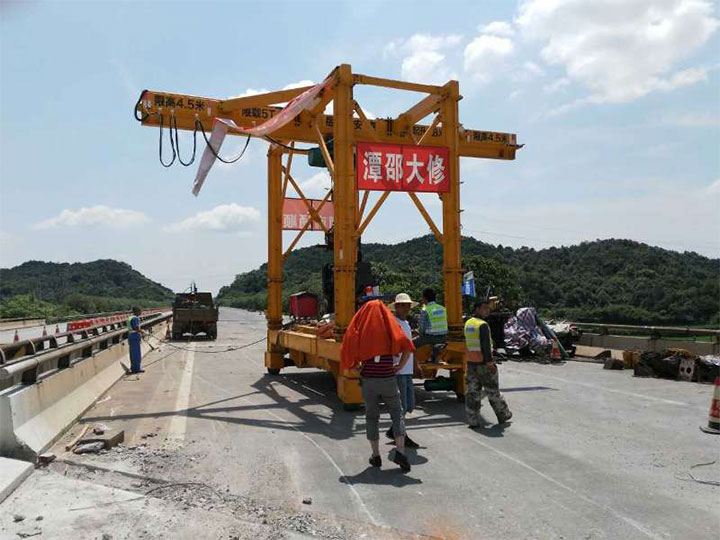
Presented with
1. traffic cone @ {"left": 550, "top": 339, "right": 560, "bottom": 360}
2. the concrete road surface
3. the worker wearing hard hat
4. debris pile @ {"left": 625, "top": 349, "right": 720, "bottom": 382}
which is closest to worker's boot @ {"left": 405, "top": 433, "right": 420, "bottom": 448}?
the worker wearing hard hat

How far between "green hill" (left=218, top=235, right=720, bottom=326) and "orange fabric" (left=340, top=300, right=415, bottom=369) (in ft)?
91.4

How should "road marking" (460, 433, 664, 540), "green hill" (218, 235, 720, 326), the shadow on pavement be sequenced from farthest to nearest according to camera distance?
1. "green hill" (218, 235, 720, 326)
2. the shadow on pavement
3. "road marking" (460, 433, 664, 540)

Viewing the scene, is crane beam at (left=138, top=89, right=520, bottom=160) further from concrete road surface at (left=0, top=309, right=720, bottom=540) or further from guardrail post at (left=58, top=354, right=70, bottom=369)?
concrete road surface at (left=0, top=309, right=720, bottom=540)

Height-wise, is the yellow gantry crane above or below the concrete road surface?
above

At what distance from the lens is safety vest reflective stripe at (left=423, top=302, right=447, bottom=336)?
9.49 metres

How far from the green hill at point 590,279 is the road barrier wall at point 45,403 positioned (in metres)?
25.4

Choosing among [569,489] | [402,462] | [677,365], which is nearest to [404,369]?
[402,462]

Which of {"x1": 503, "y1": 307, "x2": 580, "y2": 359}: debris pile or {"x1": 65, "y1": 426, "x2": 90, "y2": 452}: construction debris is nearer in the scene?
{"x1": 65, "y1": 426, "x2": 90, "y2": 452}: construction debris

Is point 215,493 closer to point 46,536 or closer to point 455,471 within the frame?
point 46,536

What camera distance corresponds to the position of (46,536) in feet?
13.1

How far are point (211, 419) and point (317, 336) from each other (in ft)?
8.91

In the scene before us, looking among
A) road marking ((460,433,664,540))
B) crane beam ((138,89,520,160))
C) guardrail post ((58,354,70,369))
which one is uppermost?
crane beam ((138,89,520,160))

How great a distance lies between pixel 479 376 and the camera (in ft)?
26.2

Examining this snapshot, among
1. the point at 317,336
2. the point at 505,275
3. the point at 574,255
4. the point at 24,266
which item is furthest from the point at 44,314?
the point at 24,266
